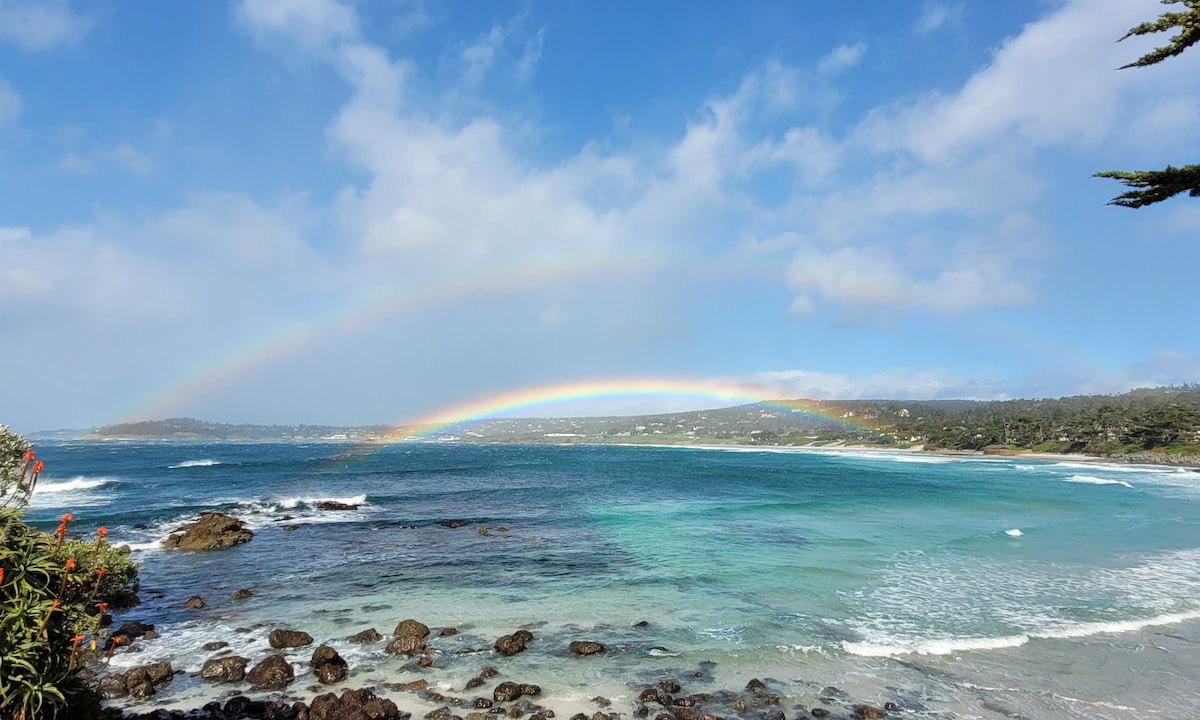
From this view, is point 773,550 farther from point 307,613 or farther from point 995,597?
point 307,613

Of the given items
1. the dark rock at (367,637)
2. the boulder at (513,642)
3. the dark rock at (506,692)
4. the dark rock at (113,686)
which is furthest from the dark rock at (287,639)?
the dark rock at (506,692)

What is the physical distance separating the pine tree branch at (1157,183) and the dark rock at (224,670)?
20.1 metres

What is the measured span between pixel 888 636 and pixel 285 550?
988 inches

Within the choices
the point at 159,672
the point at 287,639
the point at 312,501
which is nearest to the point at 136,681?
the point at 159,672

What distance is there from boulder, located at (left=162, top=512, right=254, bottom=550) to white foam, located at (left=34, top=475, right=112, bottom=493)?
36793mm

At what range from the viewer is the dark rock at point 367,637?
15266 mm

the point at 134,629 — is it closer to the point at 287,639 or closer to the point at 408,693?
the point at 287,639


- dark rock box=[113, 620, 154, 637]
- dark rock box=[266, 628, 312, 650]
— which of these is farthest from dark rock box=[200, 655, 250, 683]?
dark rock box=[113, 620, 154, 637]

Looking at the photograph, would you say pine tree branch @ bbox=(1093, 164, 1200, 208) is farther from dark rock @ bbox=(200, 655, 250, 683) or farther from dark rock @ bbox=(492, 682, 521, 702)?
dark rock @ bbox=(200, 655, 250, 683)

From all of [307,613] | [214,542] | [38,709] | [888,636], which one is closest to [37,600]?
[38,709]

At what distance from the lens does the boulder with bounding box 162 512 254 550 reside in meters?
27.8

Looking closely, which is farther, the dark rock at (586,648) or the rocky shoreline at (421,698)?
the dark rock at (586,648)

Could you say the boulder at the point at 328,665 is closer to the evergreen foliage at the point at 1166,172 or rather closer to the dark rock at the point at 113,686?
the dark rock at the point at 113,686

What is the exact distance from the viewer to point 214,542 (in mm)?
27969
